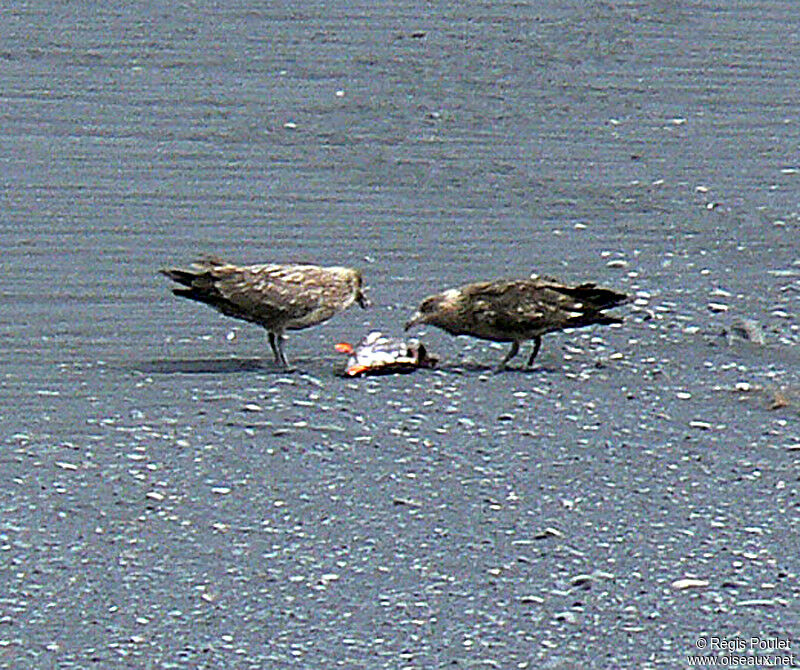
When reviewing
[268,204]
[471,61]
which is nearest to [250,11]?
[471,61]

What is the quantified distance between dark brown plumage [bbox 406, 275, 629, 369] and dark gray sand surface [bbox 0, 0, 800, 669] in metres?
0.17

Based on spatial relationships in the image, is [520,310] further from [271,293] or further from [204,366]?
[204,366]

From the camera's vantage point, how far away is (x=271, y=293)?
788 centimetres

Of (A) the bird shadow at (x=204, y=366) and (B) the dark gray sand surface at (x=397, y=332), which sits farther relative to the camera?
(A) the bird shadow at (x=204, y=366)

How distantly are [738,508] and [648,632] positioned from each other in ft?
3.27

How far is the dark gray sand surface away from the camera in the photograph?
593cm

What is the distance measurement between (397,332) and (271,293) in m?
0.60

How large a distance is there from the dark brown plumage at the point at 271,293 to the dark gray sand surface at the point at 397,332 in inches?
6.7

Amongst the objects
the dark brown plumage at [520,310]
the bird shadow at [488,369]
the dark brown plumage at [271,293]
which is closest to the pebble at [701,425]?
the dark brown plumage at [520,310]

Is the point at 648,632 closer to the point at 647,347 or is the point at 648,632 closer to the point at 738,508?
the point at 738,508

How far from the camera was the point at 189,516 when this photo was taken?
656 cm

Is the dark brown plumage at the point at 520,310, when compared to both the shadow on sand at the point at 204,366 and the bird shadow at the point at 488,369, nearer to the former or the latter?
the bird shadow at the point at 488,369

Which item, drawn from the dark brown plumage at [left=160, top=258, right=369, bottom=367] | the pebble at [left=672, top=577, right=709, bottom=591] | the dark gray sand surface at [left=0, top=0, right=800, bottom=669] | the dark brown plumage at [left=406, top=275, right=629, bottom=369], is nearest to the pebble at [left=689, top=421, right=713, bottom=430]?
the dark gray sand surface at [left=0, top=0, right=800, bottom=669]

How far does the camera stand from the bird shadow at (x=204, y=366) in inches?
308
